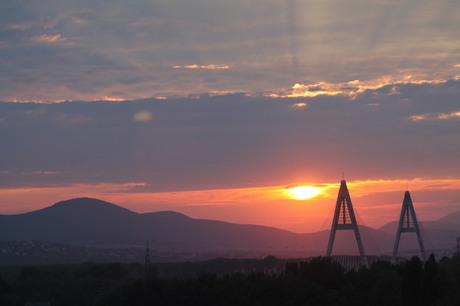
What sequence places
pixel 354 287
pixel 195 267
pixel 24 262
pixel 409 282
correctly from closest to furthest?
pixel 409 282 → pixel 354 287 → pixel 195 267 → pixel 24 262

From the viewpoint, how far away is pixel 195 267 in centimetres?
11994

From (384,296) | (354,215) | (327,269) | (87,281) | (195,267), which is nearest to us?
(384,296)

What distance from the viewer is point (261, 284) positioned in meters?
65.1

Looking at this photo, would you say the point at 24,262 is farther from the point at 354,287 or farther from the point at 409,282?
the point at 409,282

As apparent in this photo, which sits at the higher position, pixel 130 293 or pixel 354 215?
pixel 354 215

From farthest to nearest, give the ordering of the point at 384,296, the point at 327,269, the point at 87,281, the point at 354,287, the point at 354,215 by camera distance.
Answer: the point at 87,281 < the point at 354,215 < the point at 327,269 < the point at 354,287 < the point at 384,296

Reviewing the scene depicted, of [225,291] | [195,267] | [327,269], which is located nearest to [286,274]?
[327,269]

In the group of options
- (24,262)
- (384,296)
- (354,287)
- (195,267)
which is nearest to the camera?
(384,296)

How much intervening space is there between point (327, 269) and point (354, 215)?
1272 cm

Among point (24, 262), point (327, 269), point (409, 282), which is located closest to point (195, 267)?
point (327, 269)

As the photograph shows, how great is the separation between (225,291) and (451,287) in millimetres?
17910

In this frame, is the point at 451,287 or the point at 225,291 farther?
the point at 225,291

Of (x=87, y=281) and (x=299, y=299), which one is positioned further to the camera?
(x=87, y=281)

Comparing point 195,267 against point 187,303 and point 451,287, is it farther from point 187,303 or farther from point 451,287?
point 451,287
